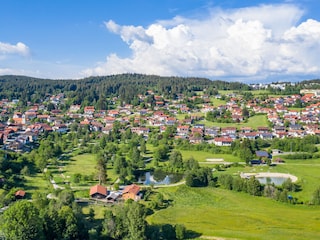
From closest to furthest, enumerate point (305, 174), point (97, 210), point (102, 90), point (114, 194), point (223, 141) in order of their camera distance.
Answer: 1. point (97, 210)
2. point (114, 194)
3. point (305, 174)
4. point (223, 141)
5. point (102, 90)

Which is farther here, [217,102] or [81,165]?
[217,102]

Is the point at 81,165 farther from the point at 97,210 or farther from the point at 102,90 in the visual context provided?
the point at 102,90

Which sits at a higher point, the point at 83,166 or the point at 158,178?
the point at 83,166

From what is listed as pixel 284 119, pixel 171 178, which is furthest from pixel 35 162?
pixel 284 119

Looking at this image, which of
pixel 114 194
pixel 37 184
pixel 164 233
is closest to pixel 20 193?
pixel 37 184

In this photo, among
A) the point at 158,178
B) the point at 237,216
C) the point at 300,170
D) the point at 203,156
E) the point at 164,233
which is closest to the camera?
the point at 164,233

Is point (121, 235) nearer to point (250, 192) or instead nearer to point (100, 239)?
point (100, 239)

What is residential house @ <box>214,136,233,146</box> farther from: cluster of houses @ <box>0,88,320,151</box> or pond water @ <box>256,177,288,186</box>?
pond water @ <box>256,177,288,186</box>

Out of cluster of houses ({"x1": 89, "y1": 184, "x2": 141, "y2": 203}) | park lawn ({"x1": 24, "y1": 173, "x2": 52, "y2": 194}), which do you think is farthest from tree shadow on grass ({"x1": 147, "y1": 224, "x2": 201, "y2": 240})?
park lawn ({"x1": 24, "y1": 173, "x2": 52, "y2": 194})
